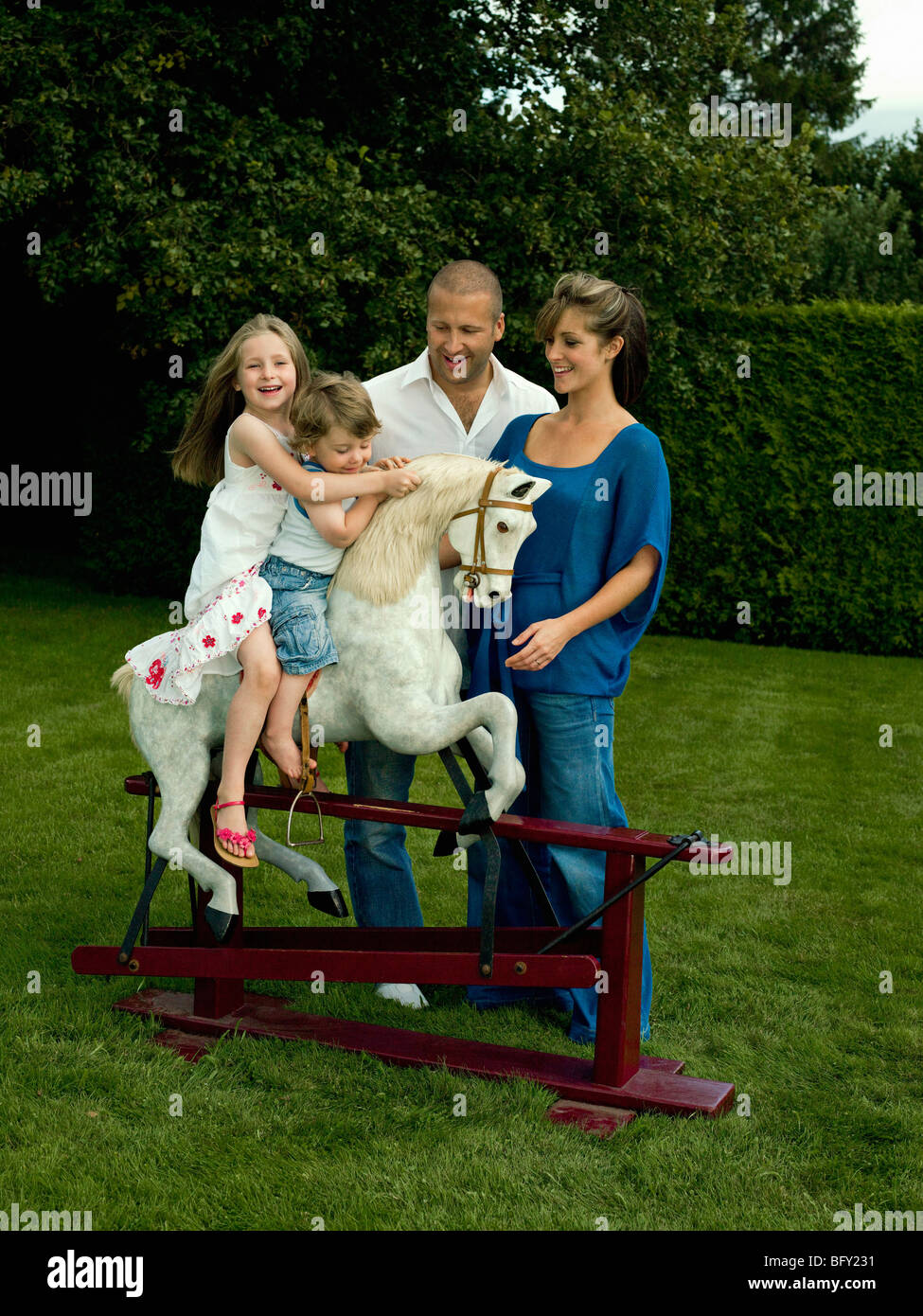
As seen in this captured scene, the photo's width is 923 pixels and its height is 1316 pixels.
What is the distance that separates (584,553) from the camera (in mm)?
3936

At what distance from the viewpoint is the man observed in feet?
13.0

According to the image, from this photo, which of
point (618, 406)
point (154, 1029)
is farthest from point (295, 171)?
point (154, 1029)

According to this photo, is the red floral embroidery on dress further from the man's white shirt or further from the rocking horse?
the man's white shirt

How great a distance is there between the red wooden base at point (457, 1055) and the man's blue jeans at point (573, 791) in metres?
0.30

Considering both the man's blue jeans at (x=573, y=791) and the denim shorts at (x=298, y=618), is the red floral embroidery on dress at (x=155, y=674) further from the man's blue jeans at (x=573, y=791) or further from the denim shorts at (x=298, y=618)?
the man's blue jeans at (x=573, y=791)

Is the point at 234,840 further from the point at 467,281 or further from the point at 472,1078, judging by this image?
the point at 467,281

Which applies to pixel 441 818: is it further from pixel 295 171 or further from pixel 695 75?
pixel 695 75

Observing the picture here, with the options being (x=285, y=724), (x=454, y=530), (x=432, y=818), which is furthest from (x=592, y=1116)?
(x=454, y=530)

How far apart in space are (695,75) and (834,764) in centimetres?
810

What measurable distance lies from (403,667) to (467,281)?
123 cm

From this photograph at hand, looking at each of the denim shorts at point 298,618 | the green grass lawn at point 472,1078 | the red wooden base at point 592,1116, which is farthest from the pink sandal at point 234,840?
the red wooden base at point 592,1116

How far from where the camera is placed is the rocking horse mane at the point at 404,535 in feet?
11.9

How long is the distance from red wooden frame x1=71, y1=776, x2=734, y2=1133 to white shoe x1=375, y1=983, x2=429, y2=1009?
1.09ft

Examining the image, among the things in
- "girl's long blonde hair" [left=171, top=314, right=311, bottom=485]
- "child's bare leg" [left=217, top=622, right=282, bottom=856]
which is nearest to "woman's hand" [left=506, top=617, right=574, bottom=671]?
"child's bare leg" [left=217, top=622, right=282, bottom=856]
